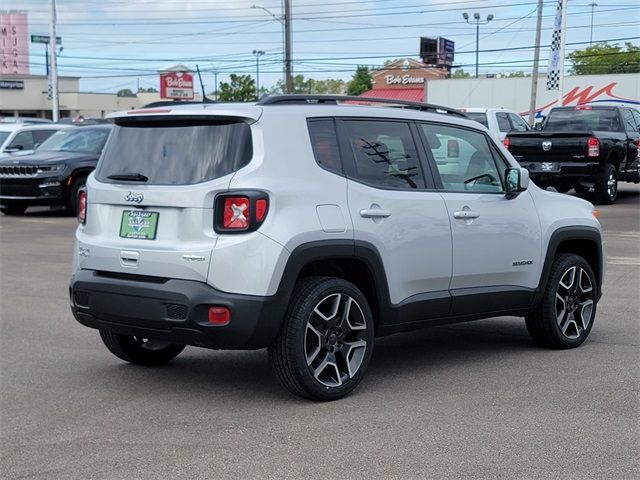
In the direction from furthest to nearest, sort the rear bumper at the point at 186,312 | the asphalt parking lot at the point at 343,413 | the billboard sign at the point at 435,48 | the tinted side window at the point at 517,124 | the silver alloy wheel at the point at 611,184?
the billboard sign at the point at 435,48
the tinted side window at the point at 517,124
the silver alloy wheel at the point at 611,184
the rear bumper at the point at 186,312
the asphalt parking lot at the point at 343,413

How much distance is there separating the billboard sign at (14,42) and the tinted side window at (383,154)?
499ft

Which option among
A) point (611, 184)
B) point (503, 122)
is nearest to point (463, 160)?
point (611, 184)

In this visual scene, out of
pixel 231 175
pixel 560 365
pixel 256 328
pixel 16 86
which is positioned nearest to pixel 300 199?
pixel 231 175

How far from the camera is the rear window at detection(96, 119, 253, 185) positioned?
18.6 ft

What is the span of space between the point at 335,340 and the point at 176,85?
57465mm

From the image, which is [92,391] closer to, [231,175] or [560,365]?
[231,175]

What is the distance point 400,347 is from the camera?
24.7ft

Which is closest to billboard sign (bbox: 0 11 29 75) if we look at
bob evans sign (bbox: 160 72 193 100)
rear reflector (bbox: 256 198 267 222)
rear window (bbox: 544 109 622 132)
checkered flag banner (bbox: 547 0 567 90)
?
bob evans sign (bbox: 160 72 193 100)

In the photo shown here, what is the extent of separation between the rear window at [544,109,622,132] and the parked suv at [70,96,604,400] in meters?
15.0

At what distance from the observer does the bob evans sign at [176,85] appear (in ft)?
200

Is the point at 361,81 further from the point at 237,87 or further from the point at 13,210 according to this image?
Answer: the point at 13,210

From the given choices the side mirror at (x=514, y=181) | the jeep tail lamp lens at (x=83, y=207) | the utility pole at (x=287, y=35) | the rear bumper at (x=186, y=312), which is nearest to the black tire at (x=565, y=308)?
the side mirror at (x=514, y=181)

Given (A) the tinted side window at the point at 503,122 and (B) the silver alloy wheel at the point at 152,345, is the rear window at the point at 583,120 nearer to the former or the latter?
(A) the tinted side window at the point at 503,122

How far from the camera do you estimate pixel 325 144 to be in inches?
237
